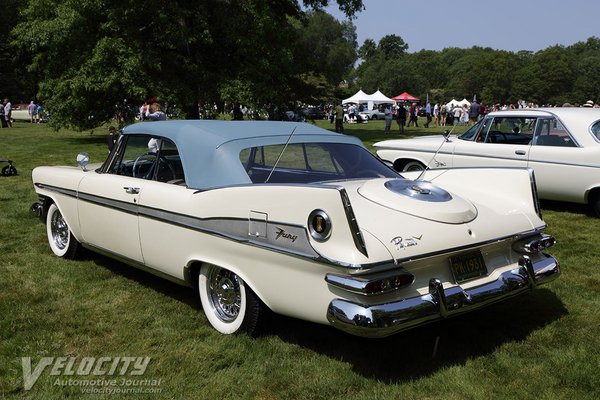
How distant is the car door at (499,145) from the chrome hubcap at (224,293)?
17.0ft

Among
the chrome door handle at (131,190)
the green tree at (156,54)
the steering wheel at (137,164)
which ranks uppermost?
the green tree at (156,54)

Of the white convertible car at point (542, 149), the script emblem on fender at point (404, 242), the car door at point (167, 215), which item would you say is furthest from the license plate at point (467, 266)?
the white convertible car at point (542, 149)

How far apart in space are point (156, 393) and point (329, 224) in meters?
1.37

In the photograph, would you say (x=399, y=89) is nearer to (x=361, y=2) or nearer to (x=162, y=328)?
(x=361, y=2)

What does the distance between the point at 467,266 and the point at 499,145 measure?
5.28m

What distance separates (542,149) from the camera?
7688 mm

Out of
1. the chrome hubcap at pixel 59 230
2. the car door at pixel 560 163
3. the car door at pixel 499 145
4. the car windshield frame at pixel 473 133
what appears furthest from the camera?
the car windshield frame at pixel 473 133

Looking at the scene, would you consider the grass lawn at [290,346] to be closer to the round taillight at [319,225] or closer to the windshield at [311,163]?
the round taillight at [319,225]

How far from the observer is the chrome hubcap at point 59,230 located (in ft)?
18.7

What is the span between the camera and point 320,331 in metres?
3.93

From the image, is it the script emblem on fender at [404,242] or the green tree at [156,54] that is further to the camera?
the green tree at [156,54]

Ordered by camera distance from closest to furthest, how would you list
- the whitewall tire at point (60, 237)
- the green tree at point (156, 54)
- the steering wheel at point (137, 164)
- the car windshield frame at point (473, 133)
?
the steering wheel at point (137, 164)
the whitewall tire at point (60, 237)
the car windshield frame at point (473, 133)
the green tree at point (156, 54)

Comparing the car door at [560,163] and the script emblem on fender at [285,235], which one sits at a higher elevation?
the script emblem on fender at [285,235]

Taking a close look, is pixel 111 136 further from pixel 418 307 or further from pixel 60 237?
pixel 418 307
